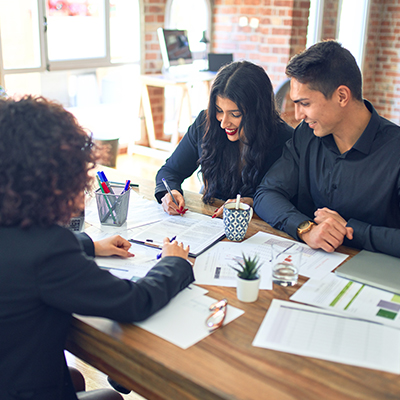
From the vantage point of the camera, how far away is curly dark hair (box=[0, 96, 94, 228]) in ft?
2.83

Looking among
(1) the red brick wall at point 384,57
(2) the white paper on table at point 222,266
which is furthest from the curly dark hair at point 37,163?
(1) the red brick wall at point 384,57

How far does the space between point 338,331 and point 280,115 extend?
125 cm

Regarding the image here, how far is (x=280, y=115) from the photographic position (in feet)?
6.72

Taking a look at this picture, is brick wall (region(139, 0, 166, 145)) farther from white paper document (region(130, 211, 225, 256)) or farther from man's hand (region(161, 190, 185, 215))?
white paper document (region(130, 211, 225, 256))

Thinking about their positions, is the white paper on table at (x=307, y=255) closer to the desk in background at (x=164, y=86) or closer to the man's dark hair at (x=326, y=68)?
the man's dark hair at (x=326, y=68)

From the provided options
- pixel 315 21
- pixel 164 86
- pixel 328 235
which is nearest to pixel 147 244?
pixel 328 235

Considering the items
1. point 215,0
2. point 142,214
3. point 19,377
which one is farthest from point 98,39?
point 19,377

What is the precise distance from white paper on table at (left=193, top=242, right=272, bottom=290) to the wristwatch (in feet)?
0.56

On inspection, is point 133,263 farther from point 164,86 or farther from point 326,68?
point 164,86

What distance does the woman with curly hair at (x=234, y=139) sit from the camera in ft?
6.07

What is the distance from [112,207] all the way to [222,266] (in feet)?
1.48

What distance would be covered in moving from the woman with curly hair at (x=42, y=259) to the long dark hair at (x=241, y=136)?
35.9 inches

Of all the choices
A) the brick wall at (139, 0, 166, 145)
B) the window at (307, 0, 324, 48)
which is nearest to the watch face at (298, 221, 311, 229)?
the brick wall at (139, 0, 166, 145)

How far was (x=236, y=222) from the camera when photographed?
4.61 feet
